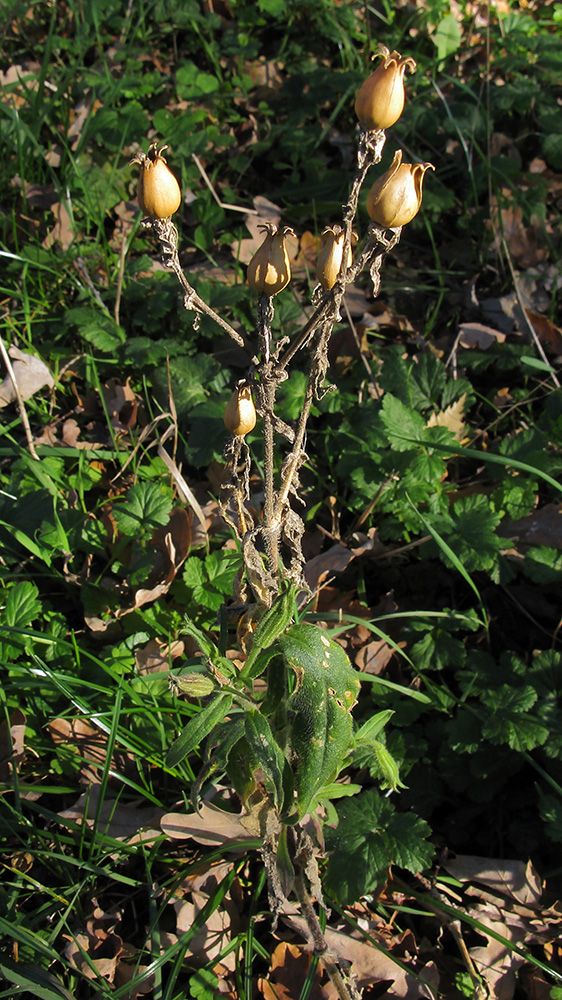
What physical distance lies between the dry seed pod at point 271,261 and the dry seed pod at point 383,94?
21cm

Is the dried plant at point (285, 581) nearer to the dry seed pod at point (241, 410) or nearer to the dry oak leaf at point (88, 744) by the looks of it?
the dry seed pod at point (241, 410)

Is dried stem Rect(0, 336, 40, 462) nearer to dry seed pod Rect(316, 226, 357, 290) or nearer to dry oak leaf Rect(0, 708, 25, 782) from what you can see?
dry oak leaf Rect(0, 708, 25, 782)

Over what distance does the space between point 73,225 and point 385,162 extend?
4.78ft

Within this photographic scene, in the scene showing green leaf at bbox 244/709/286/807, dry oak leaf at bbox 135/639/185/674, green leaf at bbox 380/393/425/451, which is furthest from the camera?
green leaf at bbox 380/393/425/451

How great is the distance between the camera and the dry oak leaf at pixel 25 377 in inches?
99.9

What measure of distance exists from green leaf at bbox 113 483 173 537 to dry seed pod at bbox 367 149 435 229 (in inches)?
50.7

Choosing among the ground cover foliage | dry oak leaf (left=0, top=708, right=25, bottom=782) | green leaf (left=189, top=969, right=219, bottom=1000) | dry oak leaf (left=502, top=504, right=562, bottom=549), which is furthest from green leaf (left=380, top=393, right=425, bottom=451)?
green leaf (left=189, top=969, right=219, bottom=1000)

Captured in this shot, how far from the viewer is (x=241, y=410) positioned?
127 centimetres

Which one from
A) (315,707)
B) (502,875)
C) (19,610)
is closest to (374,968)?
(502,875)

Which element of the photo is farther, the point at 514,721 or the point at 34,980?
the point at 514,721

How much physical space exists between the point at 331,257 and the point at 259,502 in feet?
4.37

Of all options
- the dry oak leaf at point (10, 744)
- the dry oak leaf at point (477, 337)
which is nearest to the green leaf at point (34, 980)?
the dry oak leaf at point (10, 744)

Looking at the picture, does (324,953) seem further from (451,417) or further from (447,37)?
(447,37)

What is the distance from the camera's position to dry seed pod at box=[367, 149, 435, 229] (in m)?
1.07
